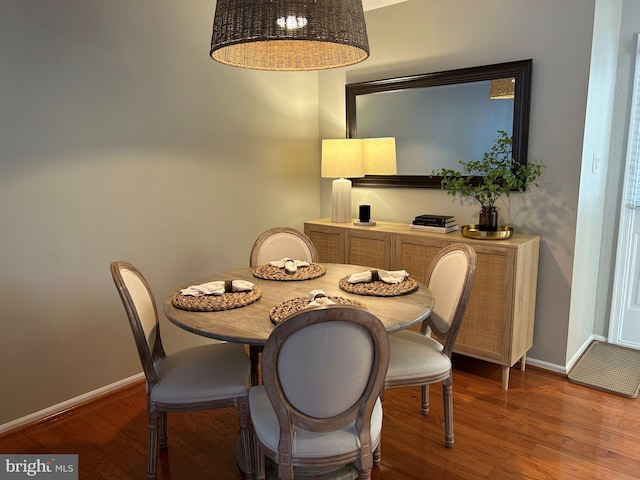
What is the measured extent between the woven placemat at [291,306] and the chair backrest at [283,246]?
888 millimetres

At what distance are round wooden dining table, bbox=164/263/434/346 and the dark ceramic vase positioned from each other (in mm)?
886

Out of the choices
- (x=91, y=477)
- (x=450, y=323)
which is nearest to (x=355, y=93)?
(x=450, y=323)

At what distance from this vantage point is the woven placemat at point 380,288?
2.04m

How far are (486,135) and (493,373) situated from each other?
4.92 feet

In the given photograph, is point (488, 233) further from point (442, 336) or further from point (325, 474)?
point (325, 474)

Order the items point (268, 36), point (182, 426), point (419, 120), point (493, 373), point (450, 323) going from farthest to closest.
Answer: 1. point (419, 120)
2. point (493, 373)
3. point (182, 426)
4. point (450, 323)
5. point (268, 36)

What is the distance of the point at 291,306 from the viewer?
1.83 meters

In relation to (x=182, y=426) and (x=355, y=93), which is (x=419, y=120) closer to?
(x=355, y=93)

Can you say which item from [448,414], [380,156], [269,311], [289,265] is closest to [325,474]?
[448,414]

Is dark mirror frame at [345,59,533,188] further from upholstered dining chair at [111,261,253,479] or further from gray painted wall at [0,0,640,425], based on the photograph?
upholstered dining chair at [111,261,253,479]

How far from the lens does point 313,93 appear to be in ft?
12.5

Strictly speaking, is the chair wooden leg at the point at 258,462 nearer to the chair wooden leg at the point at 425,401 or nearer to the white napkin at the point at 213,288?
the white napkin at the point at 213,288

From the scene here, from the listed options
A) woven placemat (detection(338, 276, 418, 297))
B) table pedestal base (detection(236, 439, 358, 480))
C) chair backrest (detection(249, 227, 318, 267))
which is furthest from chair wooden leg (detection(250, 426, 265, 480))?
chair backrest (detection(249, 227, 318, 267))

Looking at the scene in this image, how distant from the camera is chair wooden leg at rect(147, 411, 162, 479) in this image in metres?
1.88
